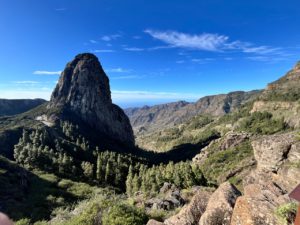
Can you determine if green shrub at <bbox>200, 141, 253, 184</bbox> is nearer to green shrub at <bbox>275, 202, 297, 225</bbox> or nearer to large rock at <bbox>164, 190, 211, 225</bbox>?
large rock at <bbox>164, 190, 211, 225</bbox>

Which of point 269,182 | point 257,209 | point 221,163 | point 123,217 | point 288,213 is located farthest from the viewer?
point 221,163

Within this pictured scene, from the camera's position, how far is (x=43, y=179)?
122688 millimetres

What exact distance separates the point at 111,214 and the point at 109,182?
388 feet

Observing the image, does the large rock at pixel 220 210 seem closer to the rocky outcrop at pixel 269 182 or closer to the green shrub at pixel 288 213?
the rocky outcrop at pixel 269 182

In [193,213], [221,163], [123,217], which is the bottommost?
[221,163]

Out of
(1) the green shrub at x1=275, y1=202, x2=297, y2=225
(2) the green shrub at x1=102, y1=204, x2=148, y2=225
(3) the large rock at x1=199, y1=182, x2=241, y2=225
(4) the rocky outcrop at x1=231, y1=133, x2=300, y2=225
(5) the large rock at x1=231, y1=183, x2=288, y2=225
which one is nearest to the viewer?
(1) the green shrub at x1=275, y1=202, x2=297, y2=225

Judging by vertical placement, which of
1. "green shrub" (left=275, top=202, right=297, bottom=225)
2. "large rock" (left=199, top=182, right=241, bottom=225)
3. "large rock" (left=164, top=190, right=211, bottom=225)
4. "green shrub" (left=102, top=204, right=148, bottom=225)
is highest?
"green shrub" (left=275, top=202, right=297, bottom=225)

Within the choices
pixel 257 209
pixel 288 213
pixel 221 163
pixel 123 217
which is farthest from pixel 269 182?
pixel 221 163

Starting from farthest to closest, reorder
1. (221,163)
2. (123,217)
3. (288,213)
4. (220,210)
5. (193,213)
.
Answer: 1. (221,163)
2. (123,217)
3. (193,213)
4. (220,210)
5. (288,213)

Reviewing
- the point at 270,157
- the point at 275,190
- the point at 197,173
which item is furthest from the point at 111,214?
the point at 197,173

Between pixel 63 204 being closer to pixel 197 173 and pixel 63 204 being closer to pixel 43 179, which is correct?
pixel 43 179

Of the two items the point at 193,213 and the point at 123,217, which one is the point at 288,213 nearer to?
the point at 193,213

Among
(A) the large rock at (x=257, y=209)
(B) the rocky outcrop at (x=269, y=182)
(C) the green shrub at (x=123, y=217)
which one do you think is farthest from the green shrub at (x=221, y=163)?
(A) the large rock at (x=257, y=209)

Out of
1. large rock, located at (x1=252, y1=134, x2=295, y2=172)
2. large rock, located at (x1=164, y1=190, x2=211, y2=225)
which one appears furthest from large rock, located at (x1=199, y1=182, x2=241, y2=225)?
large rock, located at (x1=252, y1=134, x2=295, y2=172)
